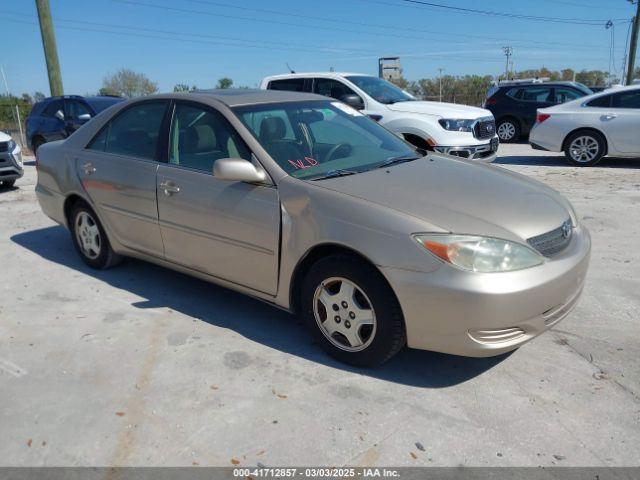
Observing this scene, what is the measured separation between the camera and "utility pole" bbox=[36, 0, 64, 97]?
14797 millimetres

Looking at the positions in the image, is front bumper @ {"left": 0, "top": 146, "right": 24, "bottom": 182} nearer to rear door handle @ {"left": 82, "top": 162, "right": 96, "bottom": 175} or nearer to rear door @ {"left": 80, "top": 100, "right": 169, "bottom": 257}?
rear door @ {"left": 80, "top": 100, "right": 169, "bottom": 257}

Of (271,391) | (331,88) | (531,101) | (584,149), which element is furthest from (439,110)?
(531,101)

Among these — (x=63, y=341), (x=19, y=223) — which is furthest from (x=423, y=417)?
(x=19, y=223)

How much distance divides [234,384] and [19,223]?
5.17 meters

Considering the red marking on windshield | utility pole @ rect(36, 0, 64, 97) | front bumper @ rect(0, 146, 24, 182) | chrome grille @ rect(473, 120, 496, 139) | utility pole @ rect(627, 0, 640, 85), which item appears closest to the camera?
the red marking on windshield

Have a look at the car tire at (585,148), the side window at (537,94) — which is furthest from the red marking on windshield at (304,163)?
the side window at (537,94)

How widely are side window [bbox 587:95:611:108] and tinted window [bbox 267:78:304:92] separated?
17.4 feet

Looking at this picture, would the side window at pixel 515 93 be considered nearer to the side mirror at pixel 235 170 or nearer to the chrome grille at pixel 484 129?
the chrome grille at pixel 484 129

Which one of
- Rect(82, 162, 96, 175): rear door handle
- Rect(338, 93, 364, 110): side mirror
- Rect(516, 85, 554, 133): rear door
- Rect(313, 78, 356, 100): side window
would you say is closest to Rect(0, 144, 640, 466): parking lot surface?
Rect(82, 162, 96, 175): rear door handle

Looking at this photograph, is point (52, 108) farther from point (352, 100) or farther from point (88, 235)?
point (88, 235)

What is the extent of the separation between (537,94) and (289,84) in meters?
7.51

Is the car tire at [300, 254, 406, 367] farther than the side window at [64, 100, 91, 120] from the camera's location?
No

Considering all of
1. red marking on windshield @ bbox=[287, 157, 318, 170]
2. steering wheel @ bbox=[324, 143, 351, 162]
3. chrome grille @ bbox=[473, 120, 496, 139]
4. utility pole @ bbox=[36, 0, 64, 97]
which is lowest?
chrome grille @ bbox=[473, 120, 496, 139]

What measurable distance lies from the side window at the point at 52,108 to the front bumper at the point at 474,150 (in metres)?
8.41
